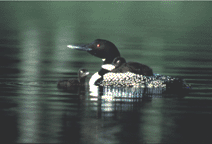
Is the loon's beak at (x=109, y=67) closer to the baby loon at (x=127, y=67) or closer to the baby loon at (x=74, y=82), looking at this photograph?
the baby loon at (x=127, y=67)

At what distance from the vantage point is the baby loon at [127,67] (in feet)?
32.6

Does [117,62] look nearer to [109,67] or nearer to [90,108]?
[109,67]

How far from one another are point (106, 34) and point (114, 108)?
Result: 1600 centimetres

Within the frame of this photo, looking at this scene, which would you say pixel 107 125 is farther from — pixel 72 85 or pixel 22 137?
pixel 72 85

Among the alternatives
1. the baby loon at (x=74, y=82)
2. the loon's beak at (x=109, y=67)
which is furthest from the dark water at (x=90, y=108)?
the loon's beak at (x=109, y=67)

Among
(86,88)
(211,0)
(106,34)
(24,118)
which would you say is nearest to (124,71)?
Answer: (86,88)

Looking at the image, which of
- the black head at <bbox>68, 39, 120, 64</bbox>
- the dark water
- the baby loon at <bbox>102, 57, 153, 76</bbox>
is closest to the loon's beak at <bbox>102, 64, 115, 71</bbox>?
the baby loon at <bbox>102, 57, 153, 76</bbox>

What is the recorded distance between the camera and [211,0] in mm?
72875

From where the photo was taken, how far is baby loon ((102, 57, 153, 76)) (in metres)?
9.93

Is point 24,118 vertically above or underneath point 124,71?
underneath

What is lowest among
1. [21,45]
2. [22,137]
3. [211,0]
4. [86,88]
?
[22,137]

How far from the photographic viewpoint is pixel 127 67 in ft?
33.0

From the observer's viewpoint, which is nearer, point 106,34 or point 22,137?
point 22,137

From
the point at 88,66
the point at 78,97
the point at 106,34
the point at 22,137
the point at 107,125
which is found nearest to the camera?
the point at 22,137
